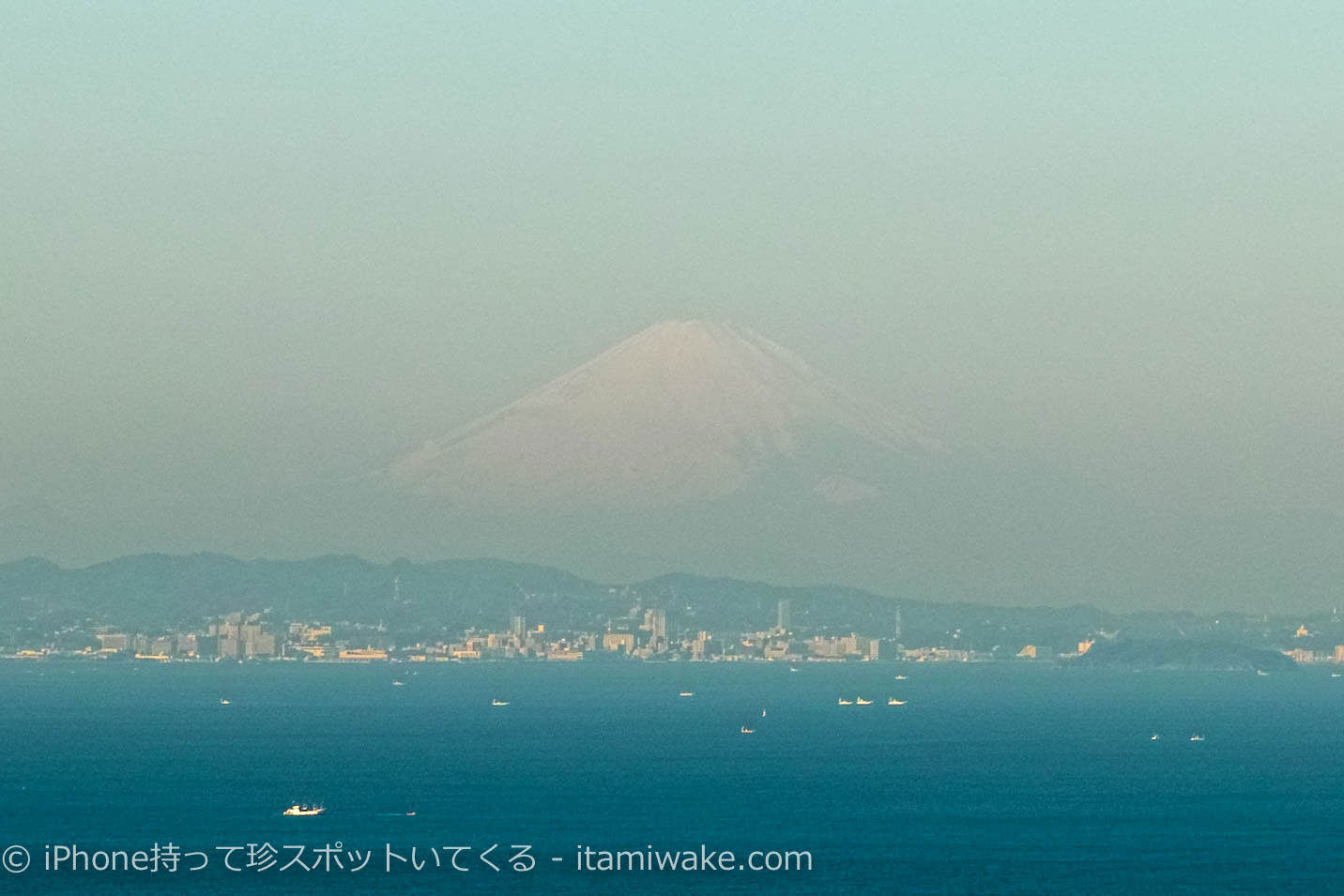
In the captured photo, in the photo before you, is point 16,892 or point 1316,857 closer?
point 16,892

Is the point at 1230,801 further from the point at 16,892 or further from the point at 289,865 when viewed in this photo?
the point at 16,892

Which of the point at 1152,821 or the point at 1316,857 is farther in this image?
the point at 1152,821

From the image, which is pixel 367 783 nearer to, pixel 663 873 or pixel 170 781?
pixel 170 781

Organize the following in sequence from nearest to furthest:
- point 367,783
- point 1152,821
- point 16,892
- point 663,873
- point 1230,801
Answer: point 16,892
point 663,873
point 1152,821
point 1230,801
point 367,783

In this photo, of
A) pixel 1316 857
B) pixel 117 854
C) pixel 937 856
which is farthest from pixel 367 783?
pixel 1316 857

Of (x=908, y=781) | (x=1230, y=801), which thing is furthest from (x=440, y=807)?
(x=1230, y=801)

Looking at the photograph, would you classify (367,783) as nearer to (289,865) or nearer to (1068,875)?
(289,865)

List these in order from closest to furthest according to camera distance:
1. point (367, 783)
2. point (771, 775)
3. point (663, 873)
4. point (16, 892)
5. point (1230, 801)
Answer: point (16, 892) → point (663, 873) → point (1230, 801) → point (367, 783) → point (771, 775)

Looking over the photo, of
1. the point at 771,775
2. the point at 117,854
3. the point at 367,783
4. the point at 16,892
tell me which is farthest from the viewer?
the point at 771,775
